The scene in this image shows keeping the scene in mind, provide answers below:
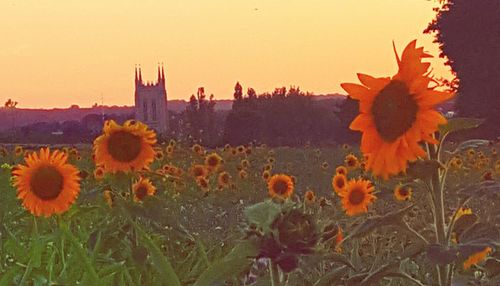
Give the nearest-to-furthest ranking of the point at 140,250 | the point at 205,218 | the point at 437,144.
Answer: the point at 437,144 < the point at 140,250 < the point at 205,218

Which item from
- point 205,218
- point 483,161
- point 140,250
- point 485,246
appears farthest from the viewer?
point 483,161

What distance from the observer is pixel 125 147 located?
332 centimetres

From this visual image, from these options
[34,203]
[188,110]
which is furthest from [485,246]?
[188,110]

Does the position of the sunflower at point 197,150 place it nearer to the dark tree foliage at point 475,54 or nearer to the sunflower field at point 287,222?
the sunflower field at point 287,222

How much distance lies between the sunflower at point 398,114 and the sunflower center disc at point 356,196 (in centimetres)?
270

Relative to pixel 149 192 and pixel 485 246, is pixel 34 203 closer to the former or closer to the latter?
pixel 149 192

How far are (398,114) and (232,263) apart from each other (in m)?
0.59

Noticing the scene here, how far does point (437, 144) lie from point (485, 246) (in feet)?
0.71

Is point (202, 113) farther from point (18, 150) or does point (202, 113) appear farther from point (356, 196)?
point (356, 196)

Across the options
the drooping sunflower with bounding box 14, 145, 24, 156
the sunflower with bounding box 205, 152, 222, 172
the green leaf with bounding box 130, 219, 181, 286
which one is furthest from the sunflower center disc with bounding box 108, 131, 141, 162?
the drooping sunflower with bounding box 14, 145, 24, 156

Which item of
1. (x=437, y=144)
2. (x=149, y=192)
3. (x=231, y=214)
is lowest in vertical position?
(x=231, y=214)

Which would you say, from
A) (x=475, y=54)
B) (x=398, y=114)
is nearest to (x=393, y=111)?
(x=398, y=114)

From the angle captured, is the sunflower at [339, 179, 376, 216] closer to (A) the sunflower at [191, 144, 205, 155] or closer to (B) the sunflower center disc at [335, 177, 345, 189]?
(B) the sunflower center disc at [335, 177, 345, 189]

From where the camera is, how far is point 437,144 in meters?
1.76
